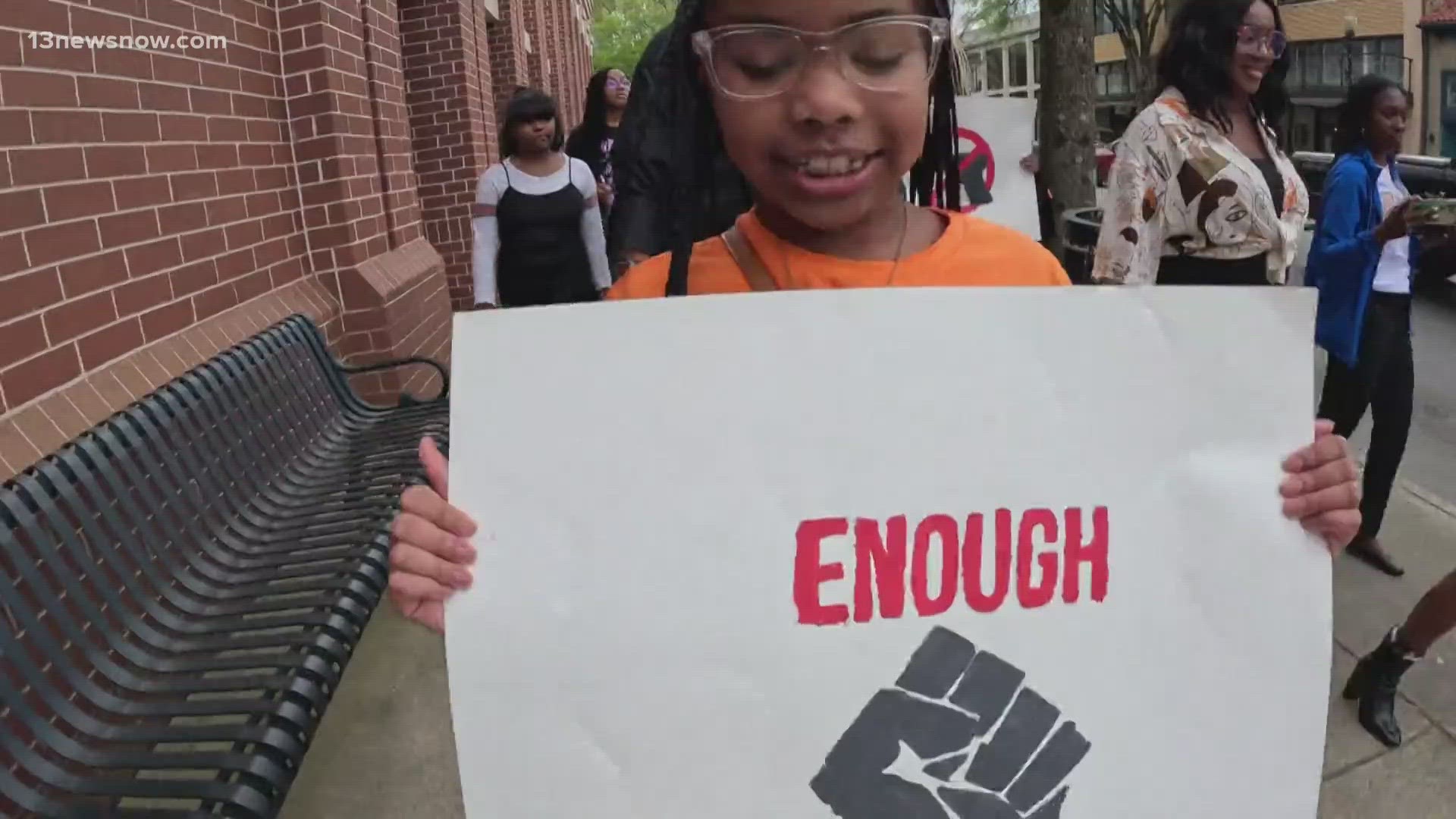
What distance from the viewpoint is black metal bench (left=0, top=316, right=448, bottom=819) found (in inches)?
76.5

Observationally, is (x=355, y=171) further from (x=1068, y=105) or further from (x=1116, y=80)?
(x=1116, y=80)

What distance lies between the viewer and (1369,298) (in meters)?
3.65

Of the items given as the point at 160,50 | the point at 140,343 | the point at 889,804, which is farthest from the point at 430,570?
the point at 160,50

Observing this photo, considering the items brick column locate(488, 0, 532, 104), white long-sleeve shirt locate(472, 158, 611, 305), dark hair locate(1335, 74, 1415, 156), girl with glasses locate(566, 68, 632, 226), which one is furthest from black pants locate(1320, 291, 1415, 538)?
brick column locate(488, 0, 532, 104)

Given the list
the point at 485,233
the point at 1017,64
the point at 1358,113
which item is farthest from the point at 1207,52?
the point at 1017,64

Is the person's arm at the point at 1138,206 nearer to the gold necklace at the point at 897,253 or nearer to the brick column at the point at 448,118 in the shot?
the gold necklace at the point at 897,253

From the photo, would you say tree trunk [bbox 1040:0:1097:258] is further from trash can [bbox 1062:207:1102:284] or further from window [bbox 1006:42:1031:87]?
window [bbox 1006:42:1031:87]

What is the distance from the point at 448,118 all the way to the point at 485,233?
3.45m

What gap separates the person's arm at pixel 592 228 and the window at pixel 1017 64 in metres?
34.1

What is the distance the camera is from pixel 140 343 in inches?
124

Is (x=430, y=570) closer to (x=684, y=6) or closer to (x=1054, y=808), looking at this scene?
(x=1054, y=808)

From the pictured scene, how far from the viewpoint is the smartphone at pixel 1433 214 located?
295 centimetres

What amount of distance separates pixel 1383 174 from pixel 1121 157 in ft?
4.37

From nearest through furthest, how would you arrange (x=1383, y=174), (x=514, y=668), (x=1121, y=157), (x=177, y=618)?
1. (x=514, y=668)
2. (x=177, y=618)
3. (x=1121, y=157)
4. (x=1383, y=174)
